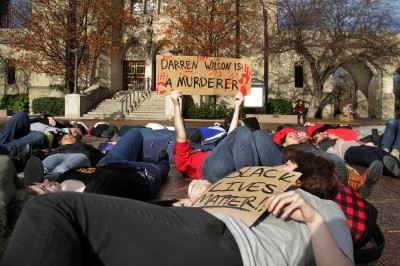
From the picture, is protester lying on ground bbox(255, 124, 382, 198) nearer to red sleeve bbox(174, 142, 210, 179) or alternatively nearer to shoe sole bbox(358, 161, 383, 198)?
shoe sole bbox(358, 161, 383, 198)

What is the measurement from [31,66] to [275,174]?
96.0ft

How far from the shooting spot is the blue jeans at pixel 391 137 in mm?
7633

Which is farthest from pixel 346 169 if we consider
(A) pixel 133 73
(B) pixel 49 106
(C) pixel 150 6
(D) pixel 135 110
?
(C) pixel 150 6

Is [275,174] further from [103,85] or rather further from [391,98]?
[391,98]

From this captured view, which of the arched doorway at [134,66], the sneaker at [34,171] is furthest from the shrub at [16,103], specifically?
the sneaker at [34,171]

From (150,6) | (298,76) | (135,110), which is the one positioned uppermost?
(150,6)

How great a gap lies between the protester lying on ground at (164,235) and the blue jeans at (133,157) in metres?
2.49

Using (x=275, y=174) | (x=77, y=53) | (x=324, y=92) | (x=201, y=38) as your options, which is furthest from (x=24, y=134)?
(x=324, y=92)

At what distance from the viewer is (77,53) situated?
82.6 feet

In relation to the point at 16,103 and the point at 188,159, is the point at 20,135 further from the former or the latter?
the point at 16,103

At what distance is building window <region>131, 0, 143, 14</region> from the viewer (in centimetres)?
3216

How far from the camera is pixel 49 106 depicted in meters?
27.8

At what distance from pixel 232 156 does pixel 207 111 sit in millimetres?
22779

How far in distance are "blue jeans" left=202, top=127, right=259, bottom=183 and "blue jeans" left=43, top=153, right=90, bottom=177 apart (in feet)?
5.42
